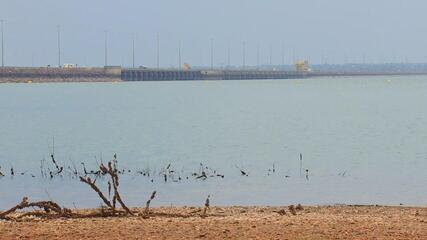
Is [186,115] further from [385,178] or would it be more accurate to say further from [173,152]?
[385,178]

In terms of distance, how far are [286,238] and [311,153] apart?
27109mm

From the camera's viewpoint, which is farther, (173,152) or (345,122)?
(345,122)

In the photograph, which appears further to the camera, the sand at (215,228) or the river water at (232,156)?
the river water at (232,156)

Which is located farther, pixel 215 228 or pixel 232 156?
pixel 232 156

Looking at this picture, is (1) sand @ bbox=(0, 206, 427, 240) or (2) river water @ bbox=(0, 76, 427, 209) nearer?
(1) sand @ bbox=(0, 206, 427, 240)

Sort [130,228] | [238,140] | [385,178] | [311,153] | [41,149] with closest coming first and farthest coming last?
[130,228] → [385,178] → [311,153] → [41,149] → [238,140]

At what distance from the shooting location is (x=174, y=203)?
21594 mm

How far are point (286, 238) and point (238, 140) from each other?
34872 mm

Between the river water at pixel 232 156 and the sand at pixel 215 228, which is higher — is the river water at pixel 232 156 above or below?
below

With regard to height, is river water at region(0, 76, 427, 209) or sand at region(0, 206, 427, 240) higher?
sand at region(0, 206, 427, 240)

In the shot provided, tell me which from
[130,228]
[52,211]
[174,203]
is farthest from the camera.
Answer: [174,203]

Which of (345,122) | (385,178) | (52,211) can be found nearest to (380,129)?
(345,122)

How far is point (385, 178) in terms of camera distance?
92.9ft

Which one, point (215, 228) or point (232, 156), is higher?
point (215, 228)
